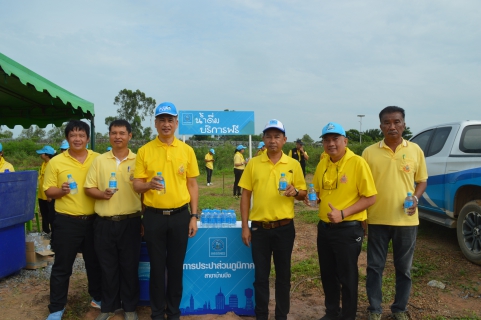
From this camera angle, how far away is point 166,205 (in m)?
3.14

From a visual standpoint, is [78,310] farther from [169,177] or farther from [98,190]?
[169,177]

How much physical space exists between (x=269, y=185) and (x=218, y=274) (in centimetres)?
116

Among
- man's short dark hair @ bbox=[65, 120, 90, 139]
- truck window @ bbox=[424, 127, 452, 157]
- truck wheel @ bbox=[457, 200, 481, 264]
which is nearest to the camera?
man's short dark hair @ bbox=[65, 120, 90, 139]

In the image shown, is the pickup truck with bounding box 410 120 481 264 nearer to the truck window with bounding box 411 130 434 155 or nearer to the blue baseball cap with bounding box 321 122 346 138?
the truck window with bounding box 411 130 434 155

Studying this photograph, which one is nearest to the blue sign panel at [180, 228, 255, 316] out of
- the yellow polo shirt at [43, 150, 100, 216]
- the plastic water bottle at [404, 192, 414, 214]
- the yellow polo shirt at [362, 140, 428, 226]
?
the yellow polo shirt at [43, 150, 100, 216]

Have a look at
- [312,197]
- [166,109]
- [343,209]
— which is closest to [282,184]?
[312,197]

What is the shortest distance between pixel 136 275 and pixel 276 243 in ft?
4.68

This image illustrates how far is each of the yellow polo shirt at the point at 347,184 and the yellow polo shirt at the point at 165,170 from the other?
3.97ft

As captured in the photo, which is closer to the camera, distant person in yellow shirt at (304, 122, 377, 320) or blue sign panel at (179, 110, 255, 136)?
distant person in yellow shirt at (304, 122, 377, 320)

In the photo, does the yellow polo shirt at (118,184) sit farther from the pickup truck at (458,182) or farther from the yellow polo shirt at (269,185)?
the pickup truck at (458,182)

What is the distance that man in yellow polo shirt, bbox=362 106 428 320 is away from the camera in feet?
10.7

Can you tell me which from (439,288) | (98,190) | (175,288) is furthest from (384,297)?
(98,190)

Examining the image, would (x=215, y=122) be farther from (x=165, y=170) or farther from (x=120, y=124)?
(x=165, y=170)

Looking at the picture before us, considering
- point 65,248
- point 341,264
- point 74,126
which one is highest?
point 74,126
